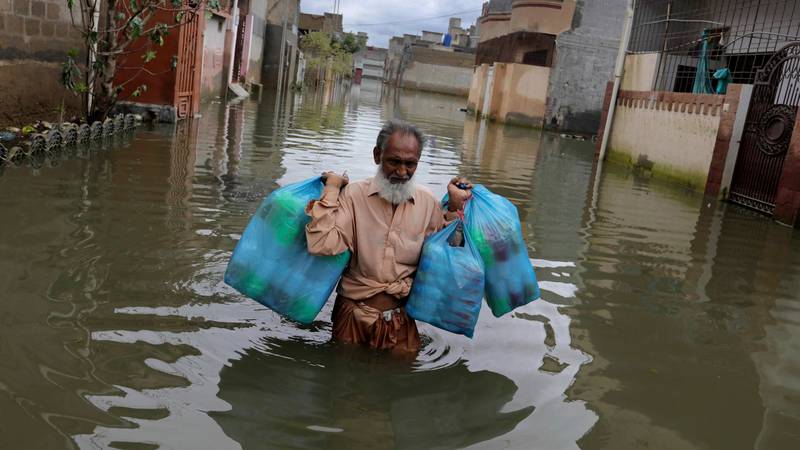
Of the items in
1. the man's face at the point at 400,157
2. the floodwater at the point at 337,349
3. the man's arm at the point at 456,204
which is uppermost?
the man's face at the point at 400,157

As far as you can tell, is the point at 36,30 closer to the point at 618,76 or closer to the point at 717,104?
the point at 717,104

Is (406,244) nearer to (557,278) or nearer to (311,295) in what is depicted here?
(311,295)

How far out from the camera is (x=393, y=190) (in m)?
3.69

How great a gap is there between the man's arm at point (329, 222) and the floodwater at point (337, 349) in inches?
26.4

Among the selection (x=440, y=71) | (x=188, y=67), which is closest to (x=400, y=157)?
(x=188, y=67)

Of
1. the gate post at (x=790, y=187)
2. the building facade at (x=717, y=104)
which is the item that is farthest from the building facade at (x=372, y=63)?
the gate post at (x=790, y=187)

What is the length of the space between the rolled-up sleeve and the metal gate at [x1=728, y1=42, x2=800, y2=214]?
860cm

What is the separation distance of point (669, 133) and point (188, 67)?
9337mm

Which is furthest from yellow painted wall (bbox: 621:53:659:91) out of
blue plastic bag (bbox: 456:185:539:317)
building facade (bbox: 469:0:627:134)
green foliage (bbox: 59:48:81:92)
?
blue plastic bag (bbox: 456:185:539:317)

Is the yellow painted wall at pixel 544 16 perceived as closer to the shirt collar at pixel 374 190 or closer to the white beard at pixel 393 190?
the shirt collar at pixel 374 190

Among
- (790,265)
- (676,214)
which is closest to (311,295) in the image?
(790,265)

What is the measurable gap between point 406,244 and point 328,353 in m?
0.75

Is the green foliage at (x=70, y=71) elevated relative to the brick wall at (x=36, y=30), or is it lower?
lower

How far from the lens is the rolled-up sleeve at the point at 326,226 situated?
11.8ft
